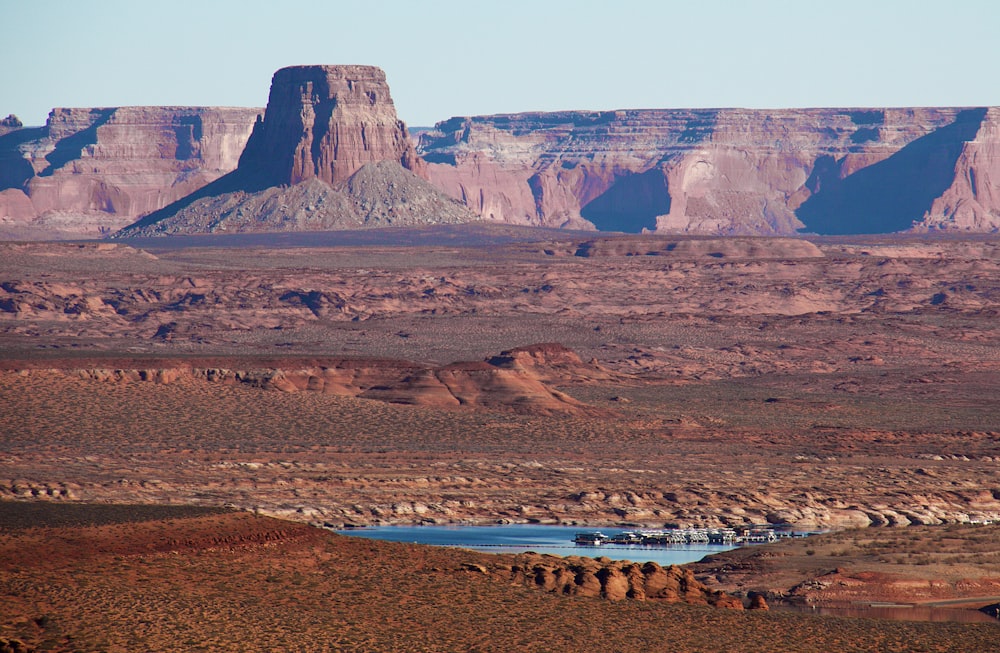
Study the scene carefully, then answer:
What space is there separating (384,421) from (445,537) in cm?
2399

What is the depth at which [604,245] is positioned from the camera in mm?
185375

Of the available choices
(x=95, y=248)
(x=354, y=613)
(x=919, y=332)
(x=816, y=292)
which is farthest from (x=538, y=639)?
(x=95, y=248)

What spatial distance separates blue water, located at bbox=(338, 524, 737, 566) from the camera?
170ft

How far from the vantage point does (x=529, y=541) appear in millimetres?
54312

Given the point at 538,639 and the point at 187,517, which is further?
the point at 187,517

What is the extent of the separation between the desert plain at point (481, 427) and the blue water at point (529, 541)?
5.29 feet

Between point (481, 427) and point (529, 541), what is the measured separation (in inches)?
975

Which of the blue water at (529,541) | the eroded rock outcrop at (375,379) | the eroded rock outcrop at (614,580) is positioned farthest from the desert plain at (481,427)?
the blue water at (529,541)

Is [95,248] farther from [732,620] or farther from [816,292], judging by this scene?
[732,620]

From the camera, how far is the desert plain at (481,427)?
3578cm

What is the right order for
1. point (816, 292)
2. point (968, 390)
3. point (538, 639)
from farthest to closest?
point (816, 292)
point (968, 390)
point (538, 639)

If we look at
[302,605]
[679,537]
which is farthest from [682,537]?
[302,605]

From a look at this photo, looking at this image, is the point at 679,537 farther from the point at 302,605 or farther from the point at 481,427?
the point at 481,427

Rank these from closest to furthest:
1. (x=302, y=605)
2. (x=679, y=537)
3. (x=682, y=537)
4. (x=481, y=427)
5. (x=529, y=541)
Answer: (x=302, y=605), (x=529, y=541), (x=679, y=537), (x=682, y=537), (x=481, y=427)
